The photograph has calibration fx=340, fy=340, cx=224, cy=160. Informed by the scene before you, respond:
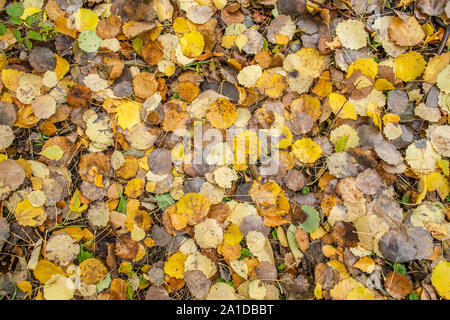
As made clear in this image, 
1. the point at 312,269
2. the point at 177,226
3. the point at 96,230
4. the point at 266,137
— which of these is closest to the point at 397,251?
the point at 312,269

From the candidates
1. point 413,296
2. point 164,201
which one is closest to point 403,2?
point 413,296

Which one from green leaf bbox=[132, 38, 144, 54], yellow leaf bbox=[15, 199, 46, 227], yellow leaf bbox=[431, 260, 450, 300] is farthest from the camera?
green leaf bbox=[132, 38, 144, 54]

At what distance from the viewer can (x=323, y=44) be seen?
69.4 inches

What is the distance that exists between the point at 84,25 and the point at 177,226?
1.14 metres

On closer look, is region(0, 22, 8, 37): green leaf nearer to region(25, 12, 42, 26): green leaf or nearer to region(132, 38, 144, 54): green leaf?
Result: region(25, 12, 42, 26): green leaf

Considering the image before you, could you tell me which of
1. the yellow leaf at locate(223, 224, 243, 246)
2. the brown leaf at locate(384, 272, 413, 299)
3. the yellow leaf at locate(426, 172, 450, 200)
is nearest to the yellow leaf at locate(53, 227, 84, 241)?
the yellow leaf at locate(223, 224, 243, 246)

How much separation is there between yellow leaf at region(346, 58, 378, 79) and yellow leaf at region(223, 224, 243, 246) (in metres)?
0.98

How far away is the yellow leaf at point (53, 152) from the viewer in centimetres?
173

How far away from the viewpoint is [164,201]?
1.71m

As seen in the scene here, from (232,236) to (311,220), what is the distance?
1.31 feet

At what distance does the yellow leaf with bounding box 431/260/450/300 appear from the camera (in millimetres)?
1566

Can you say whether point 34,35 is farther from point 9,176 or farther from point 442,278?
point 442,278

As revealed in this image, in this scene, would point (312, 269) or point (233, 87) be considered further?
point (233, 87)

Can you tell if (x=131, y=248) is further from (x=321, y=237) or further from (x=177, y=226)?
(x=321, y=237)
